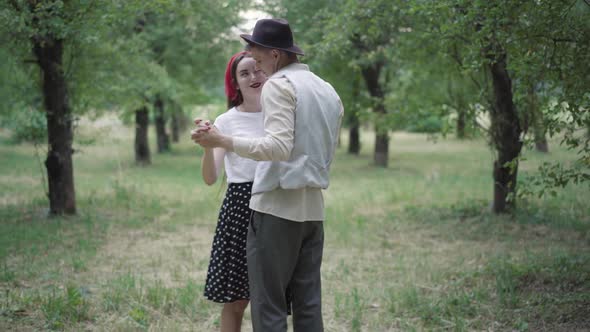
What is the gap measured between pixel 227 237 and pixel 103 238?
5.01 metres

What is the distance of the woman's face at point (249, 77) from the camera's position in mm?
3334

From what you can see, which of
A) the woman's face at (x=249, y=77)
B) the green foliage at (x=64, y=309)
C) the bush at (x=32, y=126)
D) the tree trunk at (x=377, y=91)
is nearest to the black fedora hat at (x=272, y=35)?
the woman's face at (x=249, y=77)

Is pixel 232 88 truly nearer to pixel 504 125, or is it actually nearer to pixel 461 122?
pixel 504 125

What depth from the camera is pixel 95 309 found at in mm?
4723

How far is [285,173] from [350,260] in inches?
163

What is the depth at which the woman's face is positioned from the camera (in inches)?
131

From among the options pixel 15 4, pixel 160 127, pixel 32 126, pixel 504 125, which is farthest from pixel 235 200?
pixel 160 127

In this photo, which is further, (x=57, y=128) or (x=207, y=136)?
(x=57, y=128)

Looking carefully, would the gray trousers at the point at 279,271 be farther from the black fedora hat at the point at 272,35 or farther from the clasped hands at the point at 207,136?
the black fedora hat at the point at 272,35

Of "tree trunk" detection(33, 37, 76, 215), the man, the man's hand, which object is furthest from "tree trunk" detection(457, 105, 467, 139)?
the man's hand

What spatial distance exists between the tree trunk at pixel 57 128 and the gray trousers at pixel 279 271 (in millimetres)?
6407

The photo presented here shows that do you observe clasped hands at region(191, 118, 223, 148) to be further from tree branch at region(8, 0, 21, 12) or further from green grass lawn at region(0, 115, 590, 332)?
tree branch at region(8, 0, 21, 12)

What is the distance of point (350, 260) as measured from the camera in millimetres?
6746

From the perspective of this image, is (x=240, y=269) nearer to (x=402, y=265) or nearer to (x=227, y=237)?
(x=227, y=237)
